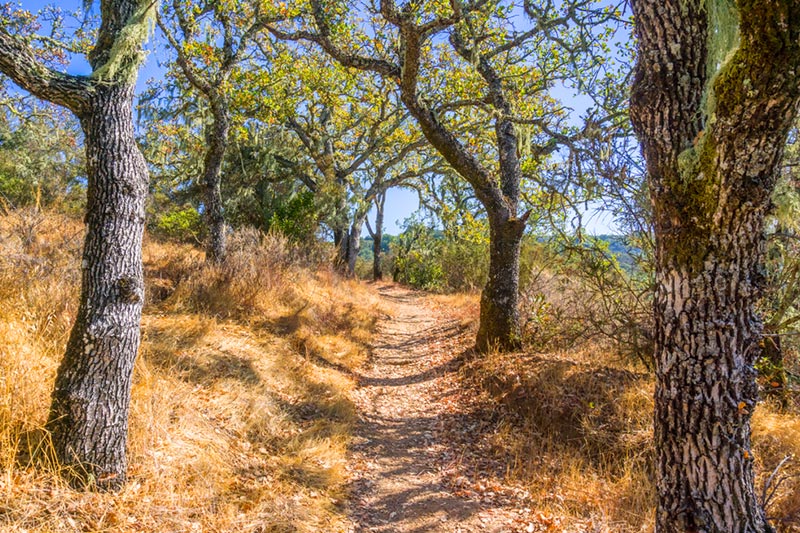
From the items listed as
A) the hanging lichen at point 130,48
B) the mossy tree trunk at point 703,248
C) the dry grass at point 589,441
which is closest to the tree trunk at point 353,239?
the dry grass at point 589,441

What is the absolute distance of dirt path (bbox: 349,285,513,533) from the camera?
10.8 feet

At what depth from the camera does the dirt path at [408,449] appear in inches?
129

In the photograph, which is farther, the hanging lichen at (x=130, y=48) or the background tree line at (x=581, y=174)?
the hanging lichen at (x=130, y=48)

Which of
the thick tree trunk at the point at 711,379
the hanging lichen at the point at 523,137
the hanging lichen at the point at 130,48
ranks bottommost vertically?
the thick tree trunk at the point at 711,379

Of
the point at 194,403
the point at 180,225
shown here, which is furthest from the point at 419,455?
the point at 180,225

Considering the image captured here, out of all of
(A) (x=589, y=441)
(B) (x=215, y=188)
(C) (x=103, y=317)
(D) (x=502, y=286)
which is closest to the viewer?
(C) (x=103, y=317)

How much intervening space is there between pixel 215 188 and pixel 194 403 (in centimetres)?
530

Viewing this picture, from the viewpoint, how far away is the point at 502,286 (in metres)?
6.41

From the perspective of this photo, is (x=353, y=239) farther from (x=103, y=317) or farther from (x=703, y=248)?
(x=703, y=248)

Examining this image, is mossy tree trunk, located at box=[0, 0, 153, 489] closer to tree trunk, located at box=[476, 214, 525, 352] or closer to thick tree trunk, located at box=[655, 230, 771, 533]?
thick tree trunk, located at box=[655, 230, 771, 533]

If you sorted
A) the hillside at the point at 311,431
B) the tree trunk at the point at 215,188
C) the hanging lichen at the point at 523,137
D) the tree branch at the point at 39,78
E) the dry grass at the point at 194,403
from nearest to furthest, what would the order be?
1. the tree branch at the point at 39,78
2. the dry grass at the point at 194,403
3. the hillside at the point at 311,431
4. the hanging lichen at the point at 523,137
5. the tree trunk at the point at 215,188

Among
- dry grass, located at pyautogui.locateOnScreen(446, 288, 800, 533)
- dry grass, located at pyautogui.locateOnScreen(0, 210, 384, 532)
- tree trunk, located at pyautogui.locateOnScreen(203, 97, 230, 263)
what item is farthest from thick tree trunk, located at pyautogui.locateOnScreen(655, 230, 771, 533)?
tree trunk, located at pyautogui.locateOnScreen(203, 97, 230, 263)

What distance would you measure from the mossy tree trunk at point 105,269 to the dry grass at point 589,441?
3431 mm

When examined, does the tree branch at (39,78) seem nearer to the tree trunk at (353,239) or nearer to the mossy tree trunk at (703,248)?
the mossy tree trunk at (703,248)
